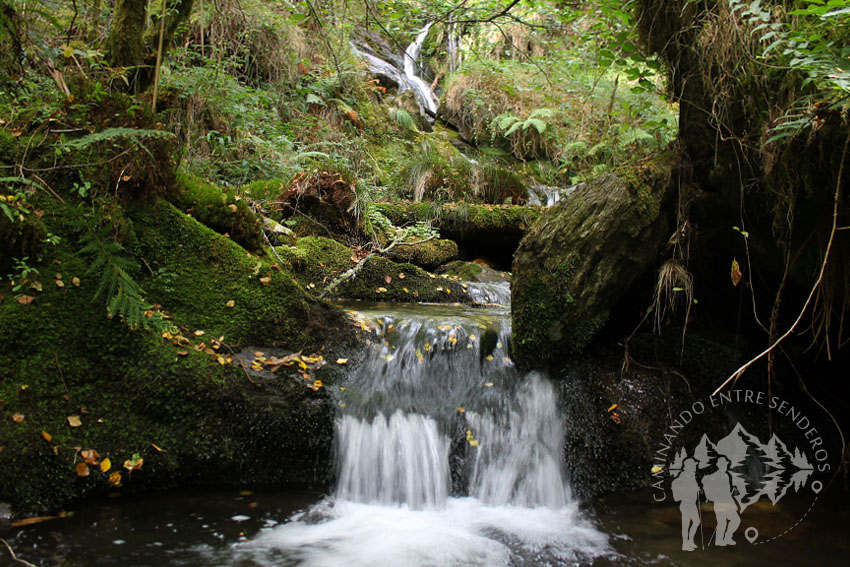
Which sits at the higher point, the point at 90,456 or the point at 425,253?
the point at 425,253

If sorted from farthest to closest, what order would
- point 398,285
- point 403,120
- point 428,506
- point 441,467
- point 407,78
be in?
point 407,78 < point 403,120 < point 398,285 < point 441,467 < point 428,506

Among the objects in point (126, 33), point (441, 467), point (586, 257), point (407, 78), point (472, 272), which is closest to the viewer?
point (441, 467)

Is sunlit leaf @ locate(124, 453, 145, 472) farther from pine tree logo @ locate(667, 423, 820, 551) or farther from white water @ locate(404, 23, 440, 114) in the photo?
white water @ locate(404, 23, 440, 114)

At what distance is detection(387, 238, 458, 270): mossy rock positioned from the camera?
271 inches

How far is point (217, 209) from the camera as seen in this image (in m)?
4.18

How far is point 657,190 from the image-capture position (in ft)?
12.2

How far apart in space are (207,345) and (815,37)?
400cm

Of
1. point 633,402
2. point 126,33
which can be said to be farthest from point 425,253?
point 126,33

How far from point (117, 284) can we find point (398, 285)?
3505mm

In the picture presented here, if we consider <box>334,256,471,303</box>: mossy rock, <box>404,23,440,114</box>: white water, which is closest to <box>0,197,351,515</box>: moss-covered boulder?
<box>334,256,471,303</box>: mossy rock

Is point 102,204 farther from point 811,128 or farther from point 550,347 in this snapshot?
point 811,128

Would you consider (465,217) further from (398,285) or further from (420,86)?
(420,86)

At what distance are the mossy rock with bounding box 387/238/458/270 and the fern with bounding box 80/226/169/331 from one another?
3.88 m

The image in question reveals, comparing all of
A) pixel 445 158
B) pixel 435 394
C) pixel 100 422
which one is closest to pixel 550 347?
pixel 435 394
